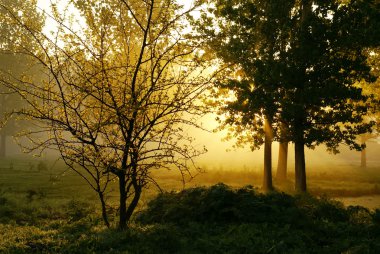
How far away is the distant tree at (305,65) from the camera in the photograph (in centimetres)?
1709

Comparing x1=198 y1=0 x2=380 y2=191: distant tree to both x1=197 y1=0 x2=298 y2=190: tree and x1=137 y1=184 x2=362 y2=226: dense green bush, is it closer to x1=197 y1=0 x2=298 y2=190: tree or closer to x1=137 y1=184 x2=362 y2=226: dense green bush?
x1=197 y1=0 x2=298 y2=190: tree

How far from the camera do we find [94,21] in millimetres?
9422

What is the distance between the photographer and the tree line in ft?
29.6

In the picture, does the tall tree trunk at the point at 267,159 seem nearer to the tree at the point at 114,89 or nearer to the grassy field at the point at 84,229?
the grassy field at the point at 84,229

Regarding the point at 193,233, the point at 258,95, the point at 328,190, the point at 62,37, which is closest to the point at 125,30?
the point at 62,37

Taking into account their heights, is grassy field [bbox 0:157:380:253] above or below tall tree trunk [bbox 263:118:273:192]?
below

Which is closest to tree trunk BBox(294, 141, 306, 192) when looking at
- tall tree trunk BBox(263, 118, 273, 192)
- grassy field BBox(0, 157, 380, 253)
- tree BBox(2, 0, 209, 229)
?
tall tree trunk BBox(263, 118, 273, 192)

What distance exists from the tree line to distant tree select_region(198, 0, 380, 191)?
54 millimetres

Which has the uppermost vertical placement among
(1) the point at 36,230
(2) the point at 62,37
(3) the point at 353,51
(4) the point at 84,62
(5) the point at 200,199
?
(3) the point at 353,51

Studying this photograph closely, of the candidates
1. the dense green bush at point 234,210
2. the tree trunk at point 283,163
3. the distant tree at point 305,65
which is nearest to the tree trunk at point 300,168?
the distant tree at point 305,65

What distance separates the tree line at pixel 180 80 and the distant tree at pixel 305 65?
0.05 meters

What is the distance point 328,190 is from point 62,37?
17718 millimetres

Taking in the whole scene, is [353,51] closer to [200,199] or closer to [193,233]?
[200,199]

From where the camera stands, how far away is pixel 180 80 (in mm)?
9203
